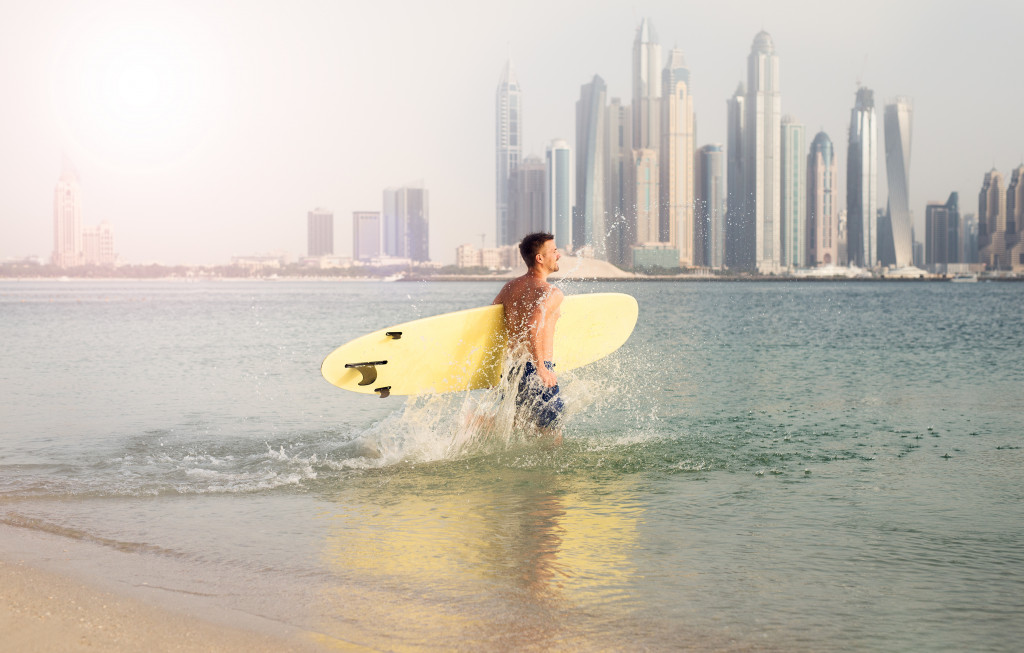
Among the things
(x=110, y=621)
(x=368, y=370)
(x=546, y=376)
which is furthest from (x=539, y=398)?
(x=110, y=621)

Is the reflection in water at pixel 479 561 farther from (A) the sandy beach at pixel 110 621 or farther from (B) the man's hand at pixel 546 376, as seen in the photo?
(B) the man's hand at pixel 546 376

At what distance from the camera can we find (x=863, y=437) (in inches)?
388

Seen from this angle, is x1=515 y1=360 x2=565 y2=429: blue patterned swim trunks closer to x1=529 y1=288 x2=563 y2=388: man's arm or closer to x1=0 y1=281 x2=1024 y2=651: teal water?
x1=529 y1=288 x2=563 y2=388: man's arm

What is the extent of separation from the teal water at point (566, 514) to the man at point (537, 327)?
1.74ft

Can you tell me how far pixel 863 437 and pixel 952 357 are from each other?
16.2 metres

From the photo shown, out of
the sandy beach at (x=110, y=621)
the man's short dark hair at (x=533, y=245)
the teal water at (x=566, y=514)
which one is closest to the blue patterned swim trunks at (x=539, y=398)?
the teal water at (x=566, y=514)

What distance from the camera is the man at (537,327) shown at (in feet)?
24.7

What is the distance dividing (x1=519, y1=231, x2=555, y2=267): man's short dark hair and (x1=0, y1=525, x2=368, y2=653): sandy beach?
413 cm

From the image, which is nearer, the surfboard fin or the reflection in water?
the reflection in water

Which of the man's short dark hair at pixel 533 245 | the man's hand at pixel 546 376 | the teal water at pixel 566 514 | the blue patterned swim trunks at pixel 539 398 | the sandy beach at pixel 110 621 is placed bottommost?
the teal water at pixel 566 514

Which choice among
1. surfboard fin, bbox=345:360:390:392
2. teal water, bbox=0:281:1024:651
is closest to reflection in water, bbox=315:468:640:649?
teal water, bbox=0:281:1024:651

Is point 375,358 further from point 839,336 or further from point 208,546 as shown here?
point 839,336

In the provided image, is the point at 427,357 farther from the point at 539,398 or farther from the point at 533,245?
the point at 533,245

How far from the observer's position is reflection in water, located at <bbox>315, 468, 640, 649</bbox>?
12.9 ft
